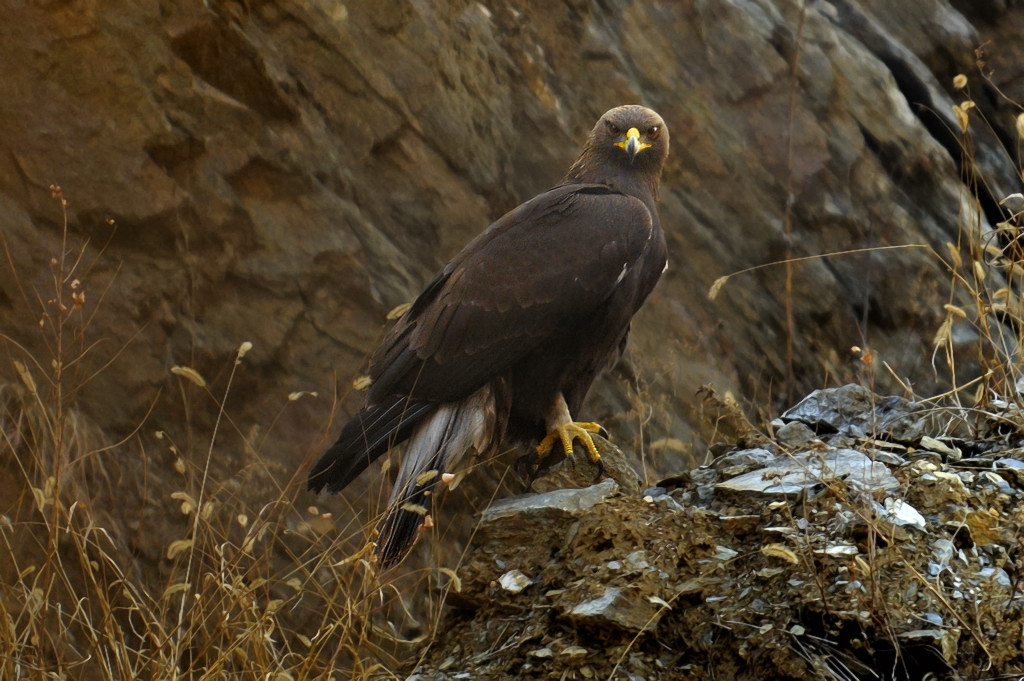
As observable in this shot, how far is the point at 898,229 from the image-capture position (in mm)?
5977

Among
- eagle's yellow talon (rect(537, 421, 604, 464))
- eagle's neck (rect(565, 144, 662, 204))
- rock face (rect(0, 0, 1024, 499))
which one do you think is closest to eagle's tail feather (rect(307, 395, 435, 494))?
rock face (rect(0, 0, 1024, 499))

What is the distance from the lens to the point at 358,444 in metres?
3.90

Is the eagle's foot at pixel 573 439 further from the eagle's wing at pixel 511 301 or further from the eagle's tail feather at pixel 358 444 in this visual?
the eagle's tail feather at pixel 358 444

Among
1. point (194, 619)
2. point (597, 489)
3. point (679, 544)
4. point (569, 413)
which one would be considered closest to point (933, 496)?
point (679, 544)

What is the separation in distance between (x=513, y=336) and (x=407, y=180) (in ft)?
4.62

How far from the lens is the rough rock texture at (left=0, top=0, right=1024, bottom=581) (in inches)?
187

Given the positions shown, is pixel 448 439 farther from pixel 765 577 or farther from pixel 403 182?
pixel 403 182

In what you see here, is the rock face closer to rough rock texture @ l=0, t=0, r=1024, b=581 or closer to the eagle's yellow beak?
rough rock texture @ l=0, t=0, r=1024, b=581

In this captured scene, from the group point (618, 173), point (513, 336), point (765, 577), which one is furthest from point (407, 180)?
point (765, 577)

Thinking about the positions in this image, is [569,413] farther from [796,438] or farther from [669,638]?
[669,638]

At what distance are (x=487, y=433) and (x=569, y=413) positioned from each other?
1.13 ft

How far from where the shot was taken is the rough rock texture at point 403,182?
4758 mm

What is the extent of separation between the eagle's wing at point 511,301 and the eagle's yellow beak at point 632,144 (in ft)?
0.72

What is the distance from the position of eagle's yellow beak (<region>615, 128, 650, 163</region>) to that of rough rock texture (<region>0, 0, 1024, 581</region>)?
0.47 metres
